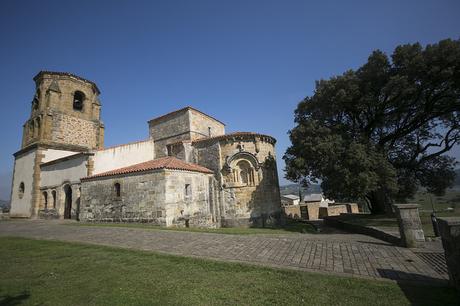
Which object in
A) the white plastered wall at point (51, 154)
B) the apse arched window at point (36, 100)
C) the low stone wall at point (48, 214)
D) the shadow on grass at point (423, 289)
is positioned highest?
the apse arched window at point (36, 100)

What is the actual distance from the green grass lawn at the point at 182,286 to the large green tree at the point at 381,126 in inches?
443

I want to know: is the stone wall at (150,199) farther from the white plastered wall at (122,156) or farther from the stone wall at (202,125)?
the stone wall at (202,125)

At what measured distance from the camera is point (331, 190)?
51.7ft

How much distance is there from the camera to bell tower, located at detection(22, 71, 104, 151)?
22328 millimetres

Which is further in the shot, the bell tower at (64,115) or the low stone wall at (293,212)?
the low stone wall at (293,212)

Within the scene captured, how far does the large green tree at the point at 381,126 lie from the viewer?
14.7 meters

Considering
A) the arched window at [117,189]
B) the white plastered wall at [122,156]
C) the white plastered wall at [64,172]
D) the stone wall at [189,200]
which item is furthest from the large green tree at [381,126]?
the white plastered wall at [64,172]

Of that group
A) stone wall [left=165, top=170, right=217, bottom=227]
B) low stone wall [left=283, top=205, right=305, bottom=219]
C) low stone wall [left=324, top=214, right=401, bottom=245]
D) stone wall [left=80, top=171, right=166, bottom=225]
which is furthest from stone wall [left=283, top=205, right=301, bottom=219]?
stone wall [left=80, top=171, right=166, bottom=225]

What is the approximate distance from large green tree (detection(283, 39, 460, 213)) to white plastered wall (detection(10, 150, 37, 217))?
24.2 metres

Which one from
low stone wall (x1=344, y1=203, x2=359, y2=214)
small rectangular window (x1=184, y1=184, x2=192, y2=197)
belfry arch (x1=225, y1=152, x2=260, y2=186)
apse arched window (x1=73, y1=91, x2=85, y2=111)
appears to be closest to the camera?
small rectangular window (x1=184, y1=184, x2=192, y2=197)

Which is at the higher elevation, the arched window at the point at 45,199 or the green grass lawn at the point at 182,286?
the arched window at the point at 45,199

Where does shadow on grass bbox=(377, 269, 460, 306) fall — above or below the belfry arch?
below

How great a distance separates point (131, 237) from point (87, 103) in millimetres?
21789

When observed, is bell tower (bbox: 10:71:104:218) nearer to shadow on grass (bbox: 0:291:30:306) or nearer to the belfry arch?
the belfry arch
